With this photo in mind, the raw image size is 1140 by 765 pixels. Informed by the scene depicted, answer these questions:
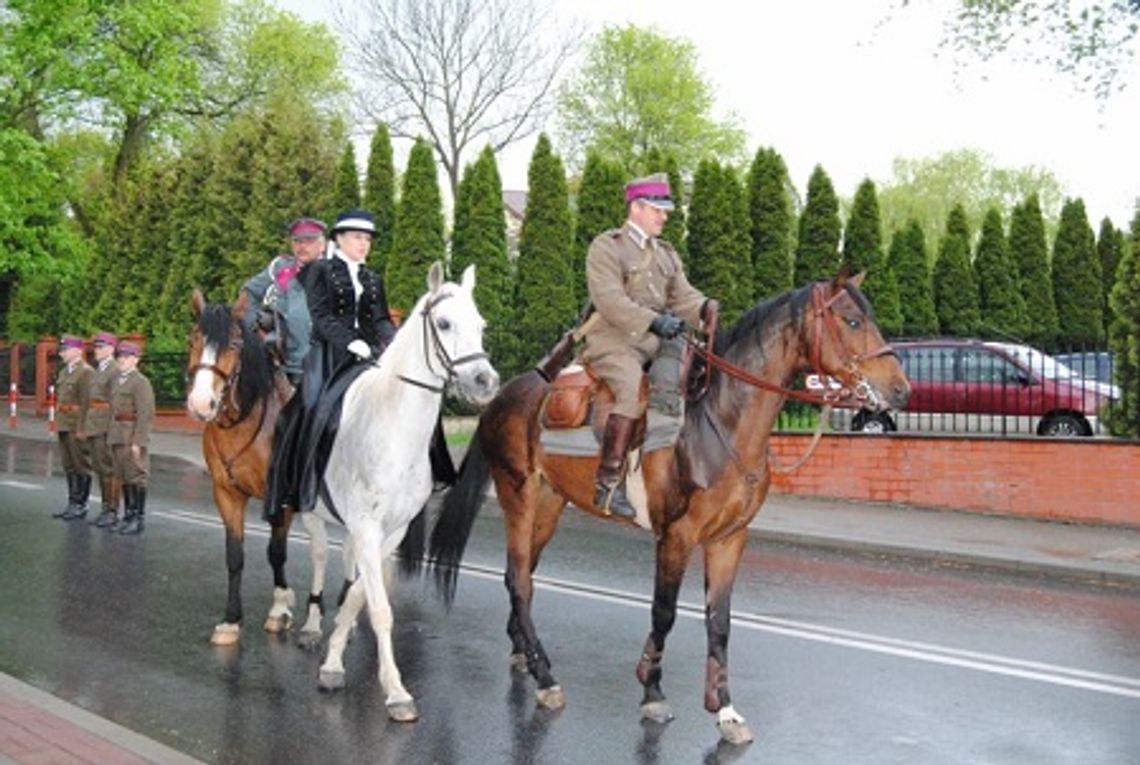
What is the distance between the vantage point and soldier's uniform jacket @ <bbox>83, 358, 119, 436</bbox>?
15.3m

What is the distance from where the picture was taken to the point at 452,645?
8906mm

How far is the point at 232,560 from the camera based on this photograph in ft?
29.6

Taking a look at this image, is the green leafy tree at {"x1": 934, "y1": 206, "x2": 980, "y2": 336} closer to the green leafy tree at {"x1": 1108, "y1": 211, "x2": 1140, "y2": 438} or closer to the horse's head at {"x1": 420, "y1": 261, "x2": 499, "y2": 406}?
the green leafy tree at {"x1": 1108, "y1": 211, "x2": 1140, "y2": 438}

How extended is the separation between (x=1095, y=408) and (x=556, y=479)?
42.4ft

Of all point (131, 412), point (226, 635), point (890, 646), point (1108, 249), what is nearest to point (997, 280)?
point (1108, 249)

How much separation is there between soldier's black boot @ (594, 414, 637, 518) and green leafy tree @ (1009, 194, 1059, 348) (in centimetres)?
2933

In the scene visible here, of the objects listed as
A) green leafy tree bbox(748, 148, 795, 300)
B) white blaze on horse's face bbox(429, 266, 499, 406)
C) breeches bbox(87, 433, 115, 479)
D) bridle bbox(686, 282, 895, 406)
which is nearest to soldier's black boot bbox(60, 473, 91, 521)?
breeches bbox(87, 433, 115, 479)

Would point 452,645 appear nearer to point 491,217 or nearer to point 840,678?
point 840,678

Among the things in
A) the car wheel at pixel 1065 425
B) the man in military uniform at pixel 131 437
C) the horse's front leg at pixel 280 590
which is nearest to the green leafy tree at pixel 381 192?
the man in military uniform at pixel 131 437

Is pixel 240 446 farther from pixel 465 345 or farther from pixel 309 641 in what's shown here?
pixel 465 345

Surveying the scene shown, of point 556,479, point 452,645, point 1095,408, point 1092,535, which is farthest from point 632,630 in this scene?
point 1095,408

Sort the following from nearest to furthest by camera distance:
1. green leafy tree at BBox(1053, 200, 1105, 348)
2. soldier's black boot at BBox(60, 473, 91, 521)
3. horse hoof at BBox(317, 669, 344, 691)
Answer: horse hoof at BBox(317, 669, 344, 691) < soldier's black boot at BBox(60, 473, 91, 521) < green leafy tree at BBox(1053, 200, 1105, 348)

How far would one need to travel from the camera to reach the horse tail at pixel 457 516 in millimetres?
8570

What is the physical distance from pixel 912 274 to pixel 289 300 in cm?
2550
